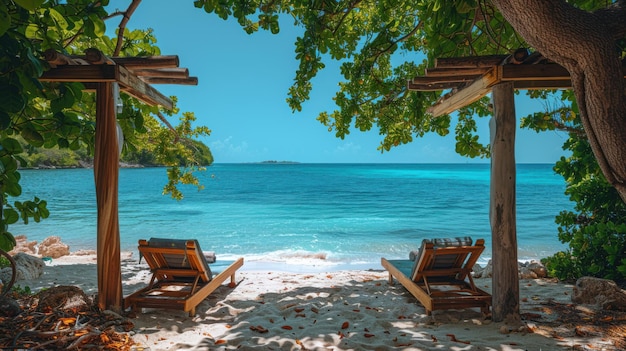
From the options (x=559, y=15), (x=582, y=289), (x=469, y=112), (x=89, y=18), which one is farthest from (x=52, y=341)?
(x=469, y=112)

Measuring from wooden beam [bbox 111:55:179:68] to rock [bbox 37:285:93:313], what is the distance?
→ 2.38m

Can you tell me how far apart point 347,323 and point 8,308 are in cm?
318

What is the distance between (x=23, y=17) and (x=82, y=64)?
1.02 meters

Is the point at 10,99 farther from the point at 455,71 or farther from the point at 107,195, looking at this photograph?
the point at 455,71

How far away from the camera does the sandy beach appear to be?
3.52 m

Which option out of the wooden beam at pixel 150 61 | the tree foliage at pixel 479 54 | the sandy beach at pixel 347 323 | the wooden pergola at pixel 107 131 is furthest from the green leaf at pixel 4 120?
the tree foliage at pixel 479 54

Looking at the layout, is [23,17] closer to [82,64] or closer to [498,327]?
[82,64]

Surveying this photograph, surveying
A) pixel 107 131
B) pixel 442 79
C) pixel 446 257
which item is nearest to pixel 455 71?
pixel 442 79

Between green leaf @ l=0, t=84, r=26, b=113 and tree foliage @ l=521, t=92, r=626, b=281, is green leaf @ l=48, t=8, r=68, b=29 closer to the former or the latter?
green leaf @ l=0, t=84, r=26, b=113

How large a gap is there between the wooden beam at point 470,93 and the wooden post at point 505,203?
0.41ft

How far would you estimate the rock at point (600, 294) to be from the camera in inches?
172

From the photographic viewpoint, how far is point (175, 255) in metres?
4.70

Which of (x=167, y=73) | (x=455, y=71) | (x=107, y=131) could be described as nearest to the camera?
(x=107, y=131)

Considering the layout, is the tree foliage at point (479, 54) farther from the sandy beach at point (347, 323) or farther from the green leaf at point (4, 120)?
the green leaf at point (4, 120)
